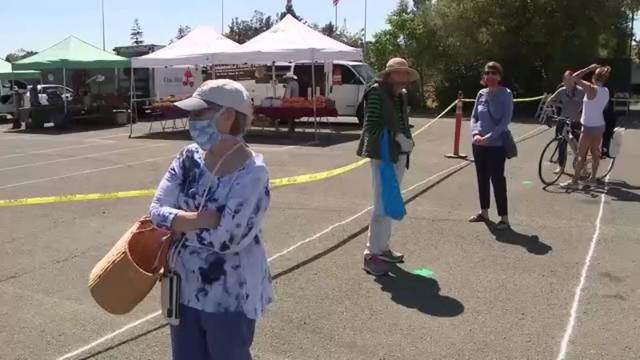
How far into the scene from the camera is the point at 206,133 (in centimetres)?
275

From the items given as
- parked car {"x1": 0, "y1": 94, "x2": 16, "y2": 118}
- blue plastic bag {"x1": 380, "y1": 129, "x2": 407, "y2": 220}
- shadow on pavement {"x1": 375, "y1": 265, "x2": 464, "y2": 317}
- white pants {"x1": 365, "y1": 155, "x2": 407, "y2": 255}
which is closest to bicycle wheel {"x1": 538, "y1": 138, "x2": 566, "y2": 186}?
white pants {"x1": 365, "y1": 155, "x2": 407, "y2": 255}

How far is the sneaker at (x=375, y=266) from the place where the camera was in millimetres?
6066

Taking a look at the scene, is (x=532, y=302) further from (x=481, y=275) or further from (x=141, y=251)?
(x=141, y=251)

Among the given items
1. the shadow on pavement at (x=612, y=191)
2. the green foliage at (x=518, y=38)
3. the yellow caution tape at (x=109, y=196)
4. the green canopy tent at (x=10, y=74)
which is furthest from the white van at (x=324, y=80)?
the shadow on pavement at (x=612, y=191)

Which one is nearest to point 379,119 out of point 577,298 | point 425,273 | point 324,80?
point 425,273

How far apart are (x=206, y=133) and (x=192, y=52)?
58.8 ft

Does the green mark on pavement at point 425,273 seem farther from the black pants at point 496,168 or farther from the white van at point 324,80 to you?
the white van at point 324,80

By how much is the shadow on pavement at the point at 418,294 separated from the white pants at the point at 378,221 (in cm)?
25

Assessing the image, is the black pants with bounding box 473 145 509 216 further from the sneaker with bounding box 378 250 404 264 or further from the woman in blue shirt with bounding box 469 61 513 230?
the sneaker with bounding box 378 250 404 264

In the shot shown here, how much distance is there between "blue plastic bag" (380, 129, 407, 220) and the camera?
19.3 ft

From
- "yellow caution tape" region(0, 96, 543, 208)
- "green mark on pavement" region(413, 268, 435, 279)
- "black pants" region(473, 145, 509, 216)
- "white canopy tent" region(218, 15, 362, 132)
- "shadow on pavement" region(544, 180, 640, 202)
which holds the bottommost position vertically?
"green mark on pavement" region(413, 268, 435, 279)

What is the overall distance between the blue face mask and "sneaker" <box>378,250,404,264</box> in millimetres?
3671

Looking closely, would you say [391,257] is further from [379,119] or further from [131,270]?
[131,270]

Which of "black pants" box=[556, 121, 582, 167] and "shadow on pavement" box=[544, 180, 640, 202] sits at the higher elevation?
"black pants" box=[556, 121, 582, 167]
